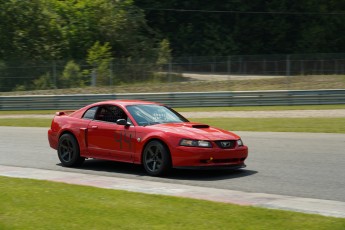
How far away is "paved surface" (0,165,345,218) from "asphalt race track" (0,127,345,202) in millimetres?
400

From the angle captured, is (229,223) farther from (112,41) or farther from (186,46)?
(186,46)

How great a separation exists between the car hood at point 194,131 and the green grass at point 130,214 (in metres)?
2.34

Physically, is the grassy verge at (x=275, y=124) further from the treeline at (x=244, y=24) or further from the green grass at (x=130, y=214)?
the treeline at (x=244, y=24)

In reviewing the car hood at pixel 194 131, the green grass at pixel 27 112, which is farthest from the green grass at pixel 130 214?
the green grass at pixel 27 112

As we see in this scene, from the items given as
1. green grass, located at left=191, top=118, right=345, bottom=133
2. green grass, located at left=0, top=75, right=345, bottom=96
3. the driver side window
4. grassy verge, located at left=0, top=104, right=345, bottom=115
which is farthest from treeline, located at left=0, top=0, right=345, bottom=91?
the driver side window

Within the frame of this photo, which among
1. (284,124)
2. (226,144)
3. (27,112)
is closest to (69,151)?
(226,144)

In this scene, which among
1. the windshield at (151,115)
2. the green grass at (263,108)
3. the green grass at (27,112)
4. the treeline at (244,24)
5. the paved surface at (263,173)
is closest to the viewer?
the paved surface at (263,173)

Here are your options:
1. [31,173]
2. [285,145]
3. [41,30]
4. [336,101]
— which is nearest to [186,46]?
[41,30]

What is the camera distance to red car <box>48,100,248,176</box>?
10508mm

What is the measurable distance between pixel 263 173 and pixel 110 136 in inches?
114

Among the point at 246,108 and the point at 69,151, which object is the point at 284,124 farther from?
the point at 69,151

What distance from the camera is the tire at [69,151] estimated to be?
39.9 feet

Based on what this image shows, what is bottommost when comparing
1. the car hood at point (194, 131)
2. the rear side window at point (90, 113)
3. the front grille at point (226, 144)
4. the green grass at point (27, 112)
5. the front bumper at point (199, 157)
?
the green grass at point (27, 112)

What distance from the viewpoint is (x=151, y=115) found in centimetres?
1157
